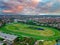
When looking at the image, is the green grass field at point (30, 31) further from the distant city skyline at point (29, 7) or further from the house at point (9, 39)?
the distant city skyline at point (29, 7)

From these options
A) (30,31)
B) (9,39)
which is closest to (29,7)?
(30,31)

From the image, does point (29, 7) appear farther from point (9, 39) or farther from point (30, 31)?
point (9, 39)

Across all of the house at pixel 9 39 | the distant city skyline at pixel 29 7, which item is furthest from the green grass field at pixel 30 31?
the distant city skyline at pixel 29 7

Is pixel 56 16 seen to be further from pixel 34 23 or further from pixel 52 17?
pixel 34 23

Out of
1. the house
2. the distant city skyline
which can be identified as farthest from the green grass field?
the distant city skyline

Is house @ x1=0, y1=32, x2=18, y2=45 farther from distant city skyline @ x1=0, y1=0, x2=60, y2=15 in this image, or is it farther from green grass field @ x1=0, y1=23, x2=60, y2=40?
distant city skyline @ x1=0, y1=0, x2=60, y2=15
